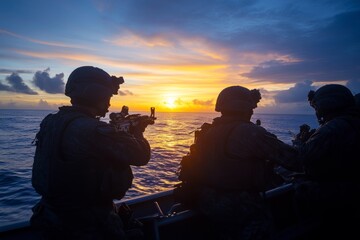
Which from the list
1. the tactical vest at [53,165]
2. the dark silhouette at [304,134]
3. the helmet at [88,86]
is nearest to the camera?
the tactical vest at [53,165]

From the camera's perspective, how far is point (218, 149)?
3.56 meters

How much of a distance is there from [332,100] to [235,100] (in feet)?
5.98

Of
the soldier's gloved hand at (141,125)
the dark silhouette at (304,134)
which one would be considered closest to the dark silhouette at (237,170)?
the soldier's gloved hand at (141,125)

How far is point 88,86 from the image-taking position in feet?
10.8

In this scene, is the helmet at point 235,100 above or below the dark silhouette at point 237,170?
above

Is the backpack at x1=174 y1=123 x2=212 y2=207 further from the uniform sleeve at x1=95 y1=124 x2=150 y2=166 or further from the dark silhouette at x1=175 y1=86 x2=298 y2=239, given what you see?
the uniform sleeve at x1=95 y1=124 x2=150 y2=166

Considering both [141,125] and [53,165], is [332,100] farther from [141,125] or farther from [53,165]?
[53,165]

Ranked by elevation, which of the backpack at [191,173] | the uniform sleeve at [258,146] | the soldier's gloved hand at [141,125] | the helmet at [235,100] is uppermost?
the helmet at [235,100]

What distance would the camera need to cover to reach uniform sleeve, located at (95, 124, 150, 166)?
9.26 ft

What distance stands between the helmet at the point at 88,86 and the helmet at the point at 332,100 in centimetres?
351

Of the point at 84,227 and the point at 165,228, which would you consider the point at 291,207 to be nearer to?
the point at 165,228

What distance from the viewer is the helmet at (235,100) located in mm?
3861

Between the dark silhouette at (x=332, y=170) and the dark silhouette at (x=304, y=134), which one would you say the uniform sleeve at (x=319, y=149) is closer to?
the dark silhouette at (x=332, y=170)

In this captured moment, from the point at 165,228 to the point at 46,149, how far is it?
6.43ft
